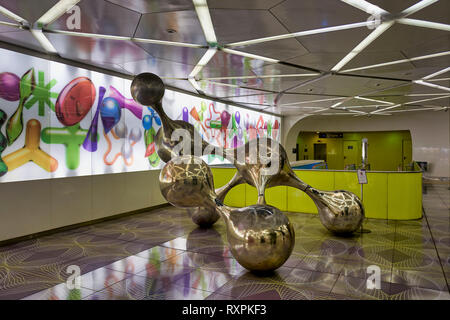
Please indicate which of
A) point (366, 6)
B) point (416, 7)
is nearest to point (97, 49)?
point (366, 6)

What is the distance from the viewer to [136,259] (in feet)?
15.8

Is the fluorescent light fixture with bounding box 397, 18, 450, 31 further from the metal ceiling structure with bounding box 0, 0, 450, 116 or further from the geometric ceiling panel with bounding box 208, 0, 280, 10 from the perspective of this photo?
the geometric ceiling panel with bounding box 208, 0, 280, 10

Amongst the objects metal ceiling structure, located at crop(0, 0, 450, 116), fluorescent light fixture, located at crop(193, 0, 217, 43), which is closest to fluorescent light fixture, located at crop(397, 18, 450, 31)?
metal ceiling structure, located at crop(0, 0, 450, 116)

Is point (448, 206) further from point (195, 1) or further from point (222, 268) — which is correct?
point (195, 1)

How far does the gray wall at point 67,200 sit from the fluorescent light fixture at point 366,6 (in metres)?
6.06

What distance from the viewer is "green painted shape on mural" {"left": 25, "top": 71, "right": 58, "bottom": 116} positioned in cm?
620

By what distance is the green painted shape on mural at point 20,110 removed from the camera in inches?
229

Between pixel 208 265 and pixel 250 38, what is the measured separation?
358 cm

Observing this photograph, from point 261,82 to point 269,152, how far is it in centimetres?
449

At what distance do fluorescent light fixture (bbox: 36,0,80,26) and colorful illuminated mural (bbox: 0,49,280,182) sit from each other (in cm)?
160

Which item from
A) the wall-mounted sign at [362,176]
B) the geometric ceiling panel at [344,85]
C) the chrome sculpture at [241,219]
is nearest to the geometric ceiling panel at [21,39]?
the chrome sculpture at [241,219]
